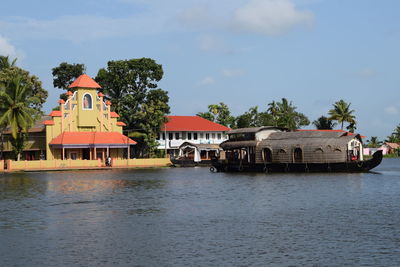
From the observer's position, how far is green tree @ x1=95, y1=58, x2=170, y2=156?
291 feet

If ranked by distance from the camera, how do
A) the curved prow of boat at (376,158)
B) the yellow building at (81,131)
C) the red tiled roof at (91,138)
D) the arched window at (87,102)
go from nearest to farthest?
the curved prow of boat at (376,158)
the red tiled roof at (91,138)
the yellow building at (81,131)
the arched window at (87,102)

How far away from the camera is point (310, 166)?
6166 cm

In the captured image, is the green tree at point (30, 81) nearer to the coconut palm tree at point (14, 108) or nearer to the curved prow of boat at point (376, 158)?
the coconut palm tree at point (14, 108)

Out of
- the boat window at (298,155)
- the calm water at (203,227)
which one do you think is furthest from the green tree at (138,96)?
the calm water at (203,227)

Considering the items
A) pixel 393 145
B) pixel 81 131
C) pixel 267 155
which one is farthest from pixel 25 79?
pixel 393 145

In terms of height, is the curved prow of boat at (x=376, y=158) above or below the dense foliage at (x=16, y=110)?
below

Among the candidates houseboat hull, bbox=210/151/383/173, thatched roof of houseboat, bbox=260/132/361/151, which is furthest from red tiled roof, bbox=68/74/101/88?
thatched roof of houseboat, bbox=260/132/361/151

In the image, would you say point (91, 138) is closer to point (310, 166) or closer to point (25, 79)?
point (25, 79)

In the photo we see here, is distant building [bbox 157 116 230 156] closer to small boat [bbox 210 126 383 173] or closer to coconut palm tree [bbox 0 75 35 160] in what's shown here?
coconut palm tree [bbox 0 75 35 160]

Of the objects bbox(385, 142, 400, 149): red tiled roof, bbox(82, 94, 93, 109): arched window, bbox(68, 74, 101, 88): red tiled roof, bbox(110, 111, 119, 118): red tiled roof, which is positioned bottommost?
bbox(385, 142, 400, 149): red tiled roof

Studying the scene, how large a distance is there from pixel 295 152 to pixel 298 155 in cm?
46

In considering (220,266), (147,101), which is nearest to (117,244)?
(220,266)

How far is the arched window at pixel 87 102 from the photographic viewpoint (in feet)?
276

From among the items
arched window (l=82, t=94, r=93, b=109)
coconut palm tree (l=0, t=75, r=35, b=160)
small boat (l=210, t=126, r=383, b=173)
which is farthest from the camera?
arched window (l=82, t=94, r=93, b=109)
